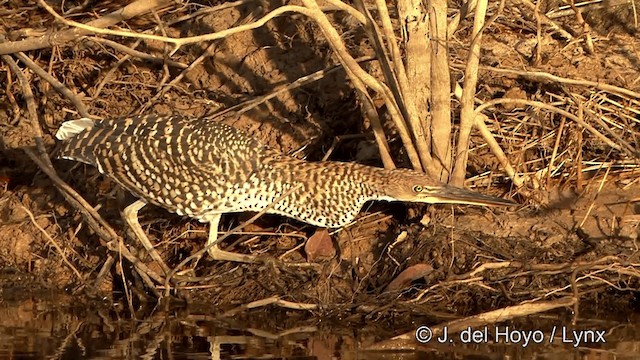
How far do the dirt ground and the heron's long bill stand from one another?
0.28 metres

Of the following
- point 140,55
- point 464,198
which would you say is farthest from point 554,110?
point 140,55

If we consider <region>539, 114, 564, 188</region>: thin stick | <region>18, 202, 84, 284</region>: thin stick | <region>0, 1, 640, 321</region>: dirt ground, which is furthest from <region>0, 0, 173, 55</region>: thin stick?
<region>539, 114, 564, 188</region>: thin stick

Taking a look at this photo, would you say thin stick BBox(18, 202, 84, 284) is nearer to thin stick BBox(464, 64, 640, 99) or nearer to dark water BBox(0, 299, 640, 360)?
dark water BBox(0, 299, 640, 360)

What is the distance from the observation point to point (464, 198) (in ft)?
22.6

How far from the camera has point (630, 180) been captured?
7.43 m

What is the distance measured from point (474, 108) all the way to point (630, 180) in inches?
43.2

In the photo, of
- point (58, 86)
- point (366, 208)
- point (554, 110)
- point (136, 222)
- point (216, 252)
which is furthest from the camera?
point (58, 86)

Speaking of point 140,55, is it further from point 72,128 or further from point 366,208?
point 366,208

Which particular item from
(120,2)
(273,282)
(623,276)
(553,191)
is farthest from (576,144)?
(120,2)

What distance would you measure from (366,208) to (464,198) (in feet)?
2.90

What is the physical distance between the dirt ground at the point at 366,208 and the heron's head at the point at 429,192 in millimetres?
288

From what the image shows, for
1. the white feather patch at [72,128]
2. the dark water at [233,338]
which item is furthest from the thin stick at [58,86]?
the dark water at [233,338]

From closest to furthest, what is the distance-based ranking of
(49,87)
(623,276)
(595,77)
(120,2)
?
(623,276)
(595,77)
(49,87)
(120,2)

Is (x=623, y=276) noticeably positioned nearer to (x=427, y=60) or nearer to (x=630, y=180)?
(x=630, y=180)
